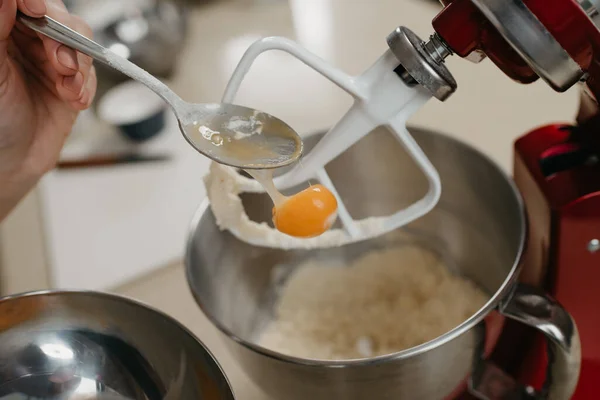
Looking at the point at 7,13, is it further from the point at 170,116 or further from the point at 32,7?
the point at 170,116

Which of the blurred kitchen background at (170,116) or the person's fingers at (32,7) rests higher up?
the person's fingers at (32,7)

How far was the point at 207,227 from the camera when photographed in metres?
0.57

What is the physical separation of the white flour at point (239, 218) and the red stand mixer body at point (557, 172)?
140mm

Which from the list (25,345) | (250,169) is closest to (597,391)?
(250,169)

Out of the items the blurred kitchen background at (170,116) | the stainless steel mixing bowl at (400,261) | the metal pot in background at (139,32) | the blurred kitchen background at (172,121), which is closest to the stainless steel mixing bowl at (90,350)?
the stainless steel mixing bowl at (400,261)

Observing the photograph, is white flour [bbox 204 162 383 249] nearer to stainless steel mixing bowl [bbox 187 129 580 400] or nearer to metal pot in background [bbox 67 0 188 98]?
stainless steel mixing bowl [bbox 187 129 580 400]

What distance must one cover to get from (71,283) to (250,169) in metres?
0.42

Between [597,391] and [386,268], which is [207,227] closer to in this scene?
[386,268]

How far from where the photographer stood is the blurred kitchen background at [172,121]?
2.54 ft

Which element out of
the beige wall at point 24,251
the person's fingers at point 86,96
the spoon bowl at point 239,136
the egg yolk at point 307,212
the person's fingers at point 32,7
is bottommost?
the beige wall at point 24,251

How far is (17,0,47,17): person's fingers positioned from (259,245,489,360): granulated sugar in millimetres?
356

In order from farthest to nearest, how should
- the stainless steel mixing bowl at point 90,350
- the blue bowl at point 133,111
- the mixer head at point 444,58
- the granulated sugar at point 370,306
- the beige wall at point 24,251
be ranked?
1. the blue bowl at point 133,111
2. the beige wall at point 24,251
3. the granulated sugar at point 370,306
4. the stainless steel mixing bowl at point 90,350
5. the mixer head at point 444,58

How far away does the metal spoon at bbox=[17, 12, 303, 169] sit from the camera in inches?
16.8

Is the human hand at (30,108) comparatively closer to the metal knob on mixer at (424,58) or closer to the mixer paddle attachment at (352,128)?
the mixer paddle attachment at (352,128)
